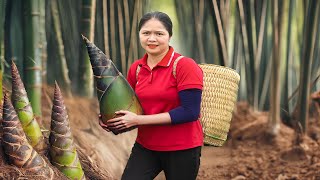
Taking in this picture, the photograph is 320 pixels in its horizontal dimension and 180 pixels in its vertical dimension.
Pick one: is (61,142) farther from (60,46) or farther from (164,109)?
(60,46)

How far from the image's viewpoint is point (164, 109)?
2.10m

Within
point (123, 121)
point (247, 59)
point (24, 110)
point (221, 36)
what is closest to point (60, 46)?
point (24, 110)

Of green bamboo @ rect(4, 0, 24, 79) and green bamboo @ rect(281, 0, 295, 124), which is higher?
green bamboo @ rect(4, 0, 24, 79)

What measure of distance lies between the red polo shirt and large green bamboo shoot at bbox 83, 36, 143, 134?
0.16ft

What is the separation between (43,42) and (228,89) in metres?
1.26

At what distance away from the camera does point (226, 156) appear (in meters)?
4.37

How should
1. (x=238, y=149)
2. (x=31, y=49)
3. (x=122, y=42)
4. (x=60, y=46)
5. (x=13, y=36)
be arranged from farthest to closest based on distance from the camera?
(x=238, y=149)
(x=122, y=42)
(x=60, y=46)
(x=13, y=36)
(x=31, y=49)

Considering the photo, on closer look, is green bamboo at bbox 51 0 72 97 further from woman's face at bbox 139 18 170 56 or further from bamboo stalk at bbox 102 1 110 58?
woman's face at bbox 139 18 170 56

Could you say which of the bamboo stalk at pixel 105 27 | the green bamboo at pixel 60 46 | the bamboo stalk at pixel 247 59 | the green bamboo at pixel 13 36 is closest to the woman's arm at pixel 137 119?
the green bamboo at pixel 13 36

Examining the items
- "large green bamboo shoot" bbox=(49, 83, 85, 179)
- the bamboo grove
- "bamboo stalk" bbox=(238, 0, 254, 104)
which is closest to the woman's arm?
"large green bamboo shoot" bbox=(49, 83, 85, 179)

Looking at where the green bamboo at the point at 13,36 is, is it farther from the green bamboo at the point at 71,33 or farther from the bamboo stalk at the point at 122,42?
the bamboo stalk at the point at 122,42

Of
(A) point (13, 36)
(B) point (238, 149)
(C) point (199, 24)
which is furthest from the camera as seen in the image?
(C) point (199, 24)

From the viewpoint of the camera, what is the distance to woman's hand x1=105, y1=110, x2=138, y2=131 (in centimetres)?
204

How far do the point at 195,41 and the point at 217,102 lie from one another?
2.04 meters
